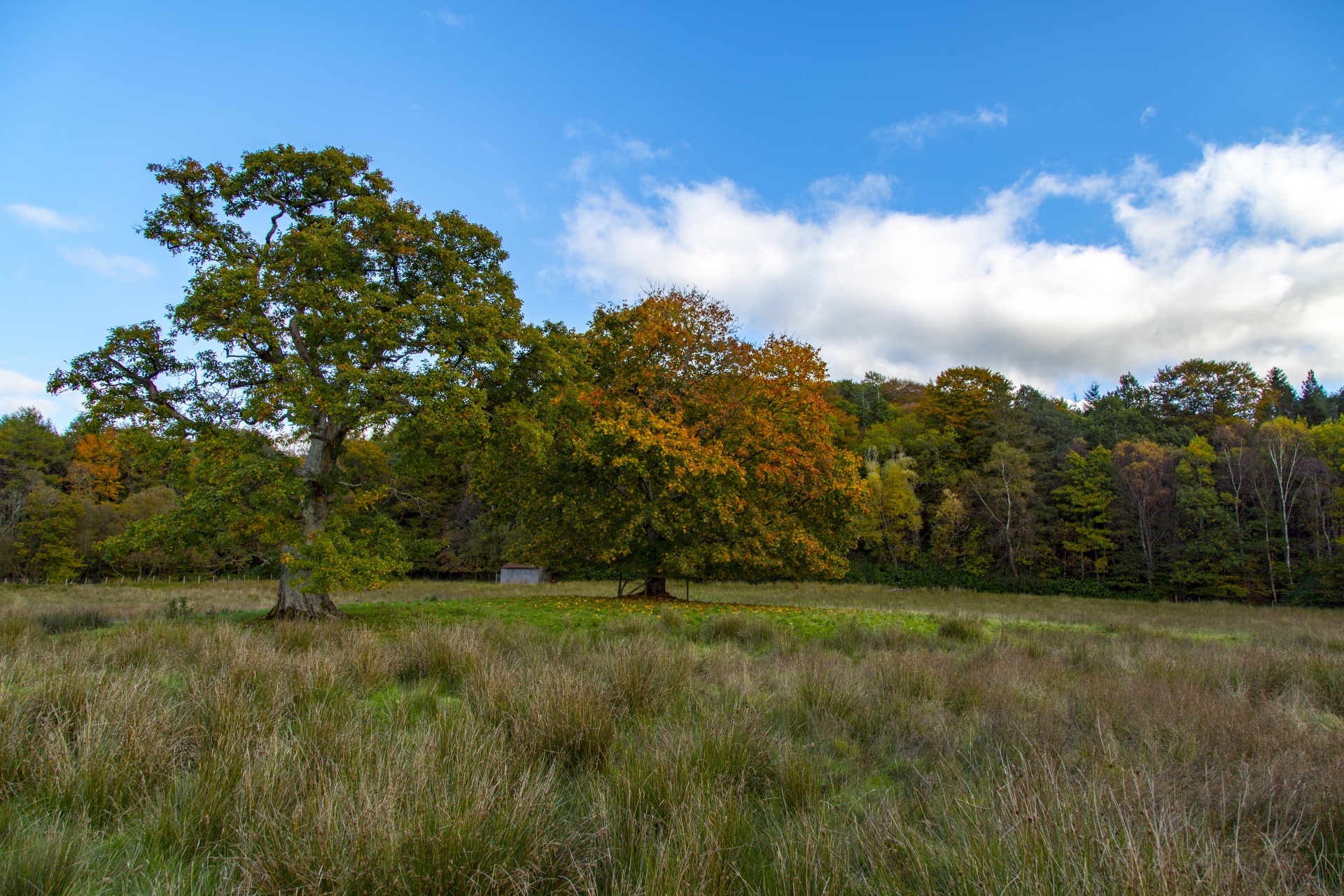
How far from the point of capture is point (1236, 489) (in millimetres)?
36562

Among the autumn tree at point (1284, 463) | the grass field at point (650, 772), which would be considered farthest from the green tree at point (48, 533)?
the autumn tree at point (1284, 463)

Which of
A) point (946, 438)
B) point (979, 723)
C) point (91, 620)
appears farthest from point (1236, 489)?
point (91, 620)

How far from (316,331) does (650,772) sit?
12.3 metres

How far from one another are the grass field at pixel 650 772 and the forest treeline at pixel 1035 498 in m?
20.4

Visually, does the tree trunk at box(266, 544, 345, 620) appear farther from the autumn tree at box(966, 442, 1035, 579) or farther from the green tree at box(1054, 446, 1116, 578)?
the green tree at box(1054, 446, 1116, 578)

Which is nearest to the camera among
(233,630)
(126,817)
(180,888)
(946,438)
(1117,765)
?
(180,888)

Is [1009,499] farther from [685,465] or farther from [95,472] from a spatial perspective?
[95,472]

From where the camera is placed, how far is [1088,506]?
40812 mm

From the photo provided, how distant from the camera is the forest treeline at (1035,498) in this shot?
35.9 metres

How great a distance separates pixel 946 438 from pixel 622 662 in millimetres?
47067

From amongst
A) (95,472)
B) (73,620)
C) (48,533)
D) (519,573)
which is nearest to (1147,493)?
(519,573)

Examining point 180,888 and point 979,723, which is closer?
point 180,888

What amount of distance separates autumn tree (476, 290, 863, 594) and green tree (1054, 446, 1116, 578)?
1207 inches

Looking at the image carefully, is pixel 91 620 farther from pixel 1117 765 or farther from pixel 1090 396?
pixel 1090 396
